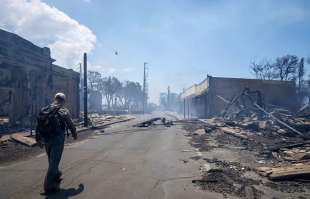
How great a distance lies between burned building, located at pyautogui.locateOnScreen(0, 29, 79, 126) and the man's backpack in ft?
38.9

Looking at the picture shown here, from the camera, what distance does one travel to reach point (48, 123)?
5.35m

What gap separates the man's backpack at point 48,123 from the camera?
5348 mm

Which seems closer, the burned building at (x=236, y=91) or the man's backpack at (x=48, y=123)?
→ the man's backpack at (x=48, y=123)

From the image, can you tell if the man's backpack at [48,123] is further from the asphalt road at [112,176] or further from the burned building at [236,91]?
the burned building at [236,91]

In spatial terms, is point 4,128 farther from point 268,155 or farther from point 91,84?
point 91,84

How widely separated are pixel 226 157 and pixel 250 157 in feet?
2.59

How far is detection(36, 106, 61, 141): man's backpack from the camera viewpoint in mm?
5348

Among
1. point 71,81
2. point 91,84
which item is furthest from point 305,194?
point 91,84

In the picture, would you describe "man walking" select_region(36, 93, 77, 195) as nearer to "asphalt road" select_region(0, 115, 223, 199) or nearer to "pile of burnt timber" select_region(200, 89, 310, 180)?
"asphalt road" select_region(0, 115, 223, 199)

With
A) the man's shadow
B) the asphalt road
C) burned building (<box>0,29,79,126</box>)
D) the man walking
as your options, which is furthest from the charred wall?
the man's shadow

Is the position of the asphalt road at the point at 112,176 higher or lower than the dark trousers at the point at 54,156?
lower

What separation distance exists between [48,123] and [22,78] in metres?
15.7

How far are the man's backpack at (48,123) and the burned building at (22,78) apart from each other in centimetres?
1187

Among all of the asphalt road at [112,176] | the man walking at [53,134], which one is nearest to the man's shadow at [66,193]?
the asphalt road at [112,176]
